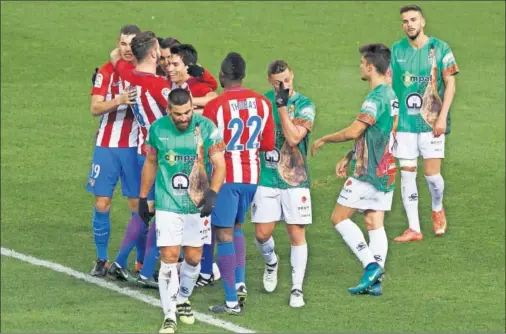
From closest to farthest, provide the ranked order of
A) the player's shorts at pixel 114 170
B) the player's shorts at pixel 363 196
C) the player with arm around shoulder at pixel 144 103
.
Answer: the player with arm around shoulder at pixel 144 103
the player's shorts at pixel 363 196
the player's shorts at pixel 114 170

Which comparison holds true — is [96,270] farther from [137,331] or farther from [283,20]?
[283,20]

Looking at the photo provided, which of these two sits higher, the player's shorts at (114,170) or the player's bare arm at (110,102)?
the player's bare arm at (110,102)

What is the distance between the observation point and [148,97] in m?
13.6

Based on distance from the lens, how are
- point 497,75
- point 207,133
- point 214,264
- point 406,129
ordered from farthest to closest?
point 497,75
point 406,129
point 214,264
point 207,133

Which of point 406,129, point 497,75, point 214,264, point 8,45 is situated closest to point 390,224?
point 406,129

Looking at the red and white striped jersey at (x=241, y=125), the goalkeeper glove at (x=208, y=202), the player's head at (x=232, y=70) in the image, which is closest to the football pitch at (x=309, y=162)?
the goalkeeper glove at (x=208, y=202)

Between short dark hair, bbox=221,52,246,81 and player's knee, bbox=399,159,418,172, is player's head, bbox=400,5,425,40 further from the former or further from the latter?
short dark hair, bbox=221,52,246,81

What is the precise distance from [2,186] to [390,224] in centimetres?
500

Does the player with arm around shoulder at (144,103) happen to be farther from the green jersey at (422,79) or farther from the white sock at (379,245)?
the green jersey at (422,79)

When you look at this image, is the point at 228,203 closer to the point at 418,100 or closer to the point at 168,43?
the point at 168,43

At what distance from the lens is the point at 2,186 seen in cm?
1838

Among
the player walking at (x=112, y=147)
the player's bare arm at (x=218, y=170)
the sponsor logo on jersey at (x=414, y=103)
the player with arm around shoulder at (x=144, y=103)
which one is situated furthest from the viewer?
the sponsor logo on jersey at (x=414, y=103)

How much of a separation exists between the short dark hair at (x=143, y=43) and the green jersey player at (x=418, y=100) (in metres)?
3.62

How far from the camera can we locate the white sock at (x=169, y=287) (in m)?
12.5
